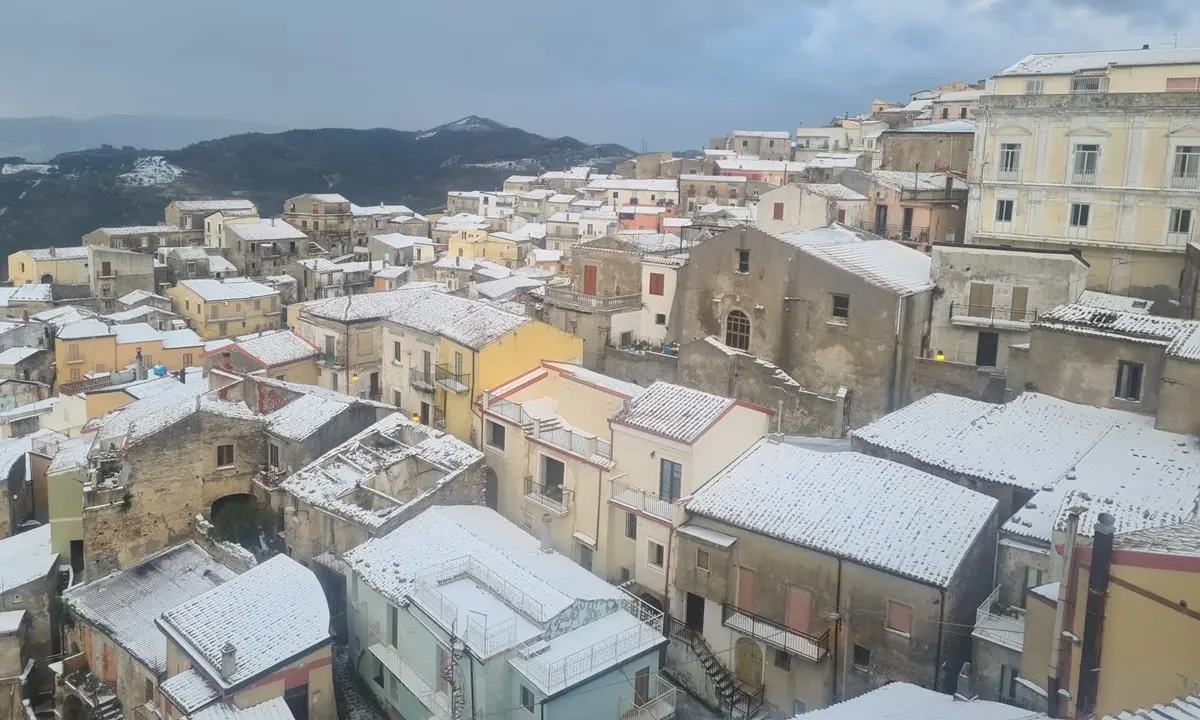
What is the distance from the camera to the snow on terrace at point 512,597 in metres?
21.0

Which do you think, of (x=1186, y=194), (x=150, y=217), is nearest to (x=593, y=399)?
(x=1186, y=194)

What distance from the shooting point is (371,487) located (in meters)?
29.0

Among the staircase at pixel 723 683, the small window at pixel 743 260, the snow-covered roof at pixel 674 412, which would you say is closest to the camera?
the staircase at pixel 723 683

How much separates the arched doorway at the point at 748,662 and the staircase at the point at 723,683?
0.66 feet

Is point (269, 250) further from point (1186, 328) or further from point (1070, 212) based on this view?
point (1186, 328)

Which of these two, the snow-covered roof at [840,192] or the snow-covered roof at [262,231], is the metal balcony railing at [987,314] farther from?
the snow-covered roof at [262,231]

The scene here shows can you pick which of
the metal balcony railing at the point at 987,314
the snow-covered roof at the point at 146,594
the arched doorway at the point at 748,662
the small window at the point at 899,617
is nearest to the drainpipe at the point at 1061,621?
the small window at the point at 899,617

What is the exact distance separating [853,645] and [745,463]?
6027 millimetres

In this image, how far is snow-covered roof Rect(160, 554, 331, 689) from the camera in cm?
2219

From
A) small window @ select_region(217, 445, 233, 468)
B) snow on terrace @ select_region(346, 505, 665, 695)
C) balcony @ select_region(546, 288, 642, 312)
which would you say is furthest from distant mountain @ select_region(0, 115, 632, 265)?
snow on terrace @ select_region(346, 505, 665, 695)

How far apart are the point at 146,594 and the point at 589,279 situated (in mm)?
24920

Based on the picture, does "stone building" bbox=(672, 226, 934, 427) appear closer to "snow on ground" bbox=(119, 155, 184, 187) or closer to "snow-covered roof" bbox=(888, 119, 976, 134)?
"snow-covered roof" bbox=(888, 119, 976, 134)

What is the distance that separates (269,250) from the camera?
88.5m

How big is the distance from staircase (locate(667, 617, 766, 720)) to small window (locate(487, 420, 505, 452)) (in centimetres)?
932
